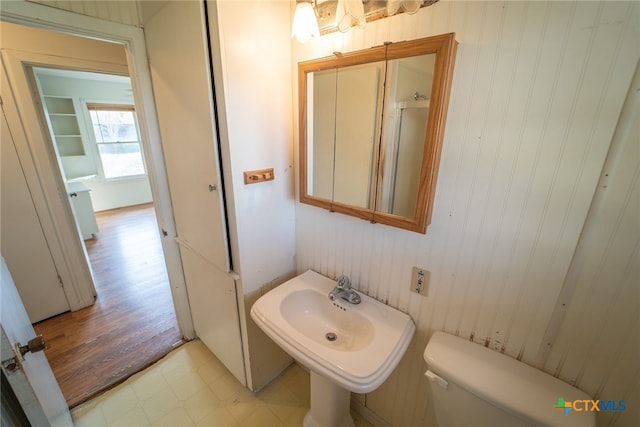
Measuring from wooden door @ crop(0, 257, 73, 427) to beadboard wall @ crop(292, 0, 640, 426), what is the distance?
1299 millimetres

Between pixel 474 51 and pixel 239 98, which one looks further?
pixel 239 98

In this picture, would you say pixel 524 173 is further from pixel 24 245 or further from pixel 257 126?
pixel 24 245

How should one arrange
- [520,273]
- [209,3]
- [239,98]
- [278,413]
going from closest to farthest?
[520,273], [209,3], [239,98], [278,413]

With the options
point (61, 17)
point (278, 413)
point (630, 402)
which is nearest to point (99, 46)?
point (61, 17)

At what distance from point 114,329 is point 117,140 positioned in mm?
4296

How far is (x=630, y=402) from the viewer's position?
724mm

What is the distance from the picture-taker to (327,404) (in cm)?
121

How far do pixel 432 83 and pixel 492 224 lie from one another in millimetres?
508

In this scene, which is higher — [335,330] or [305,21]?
[305,21]

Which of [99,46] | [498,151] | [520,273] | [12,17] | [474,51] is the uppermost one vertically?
[99,46]

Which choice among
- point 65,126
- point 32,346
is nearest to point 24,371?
point 32,346

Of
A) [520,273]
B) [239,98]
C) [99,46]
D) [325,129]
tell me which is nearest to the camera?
[520,273]

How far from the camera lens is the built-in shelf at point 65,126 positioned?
161 inches

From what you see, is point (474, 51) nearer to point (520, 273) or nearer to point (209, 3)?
point (520, 273)
